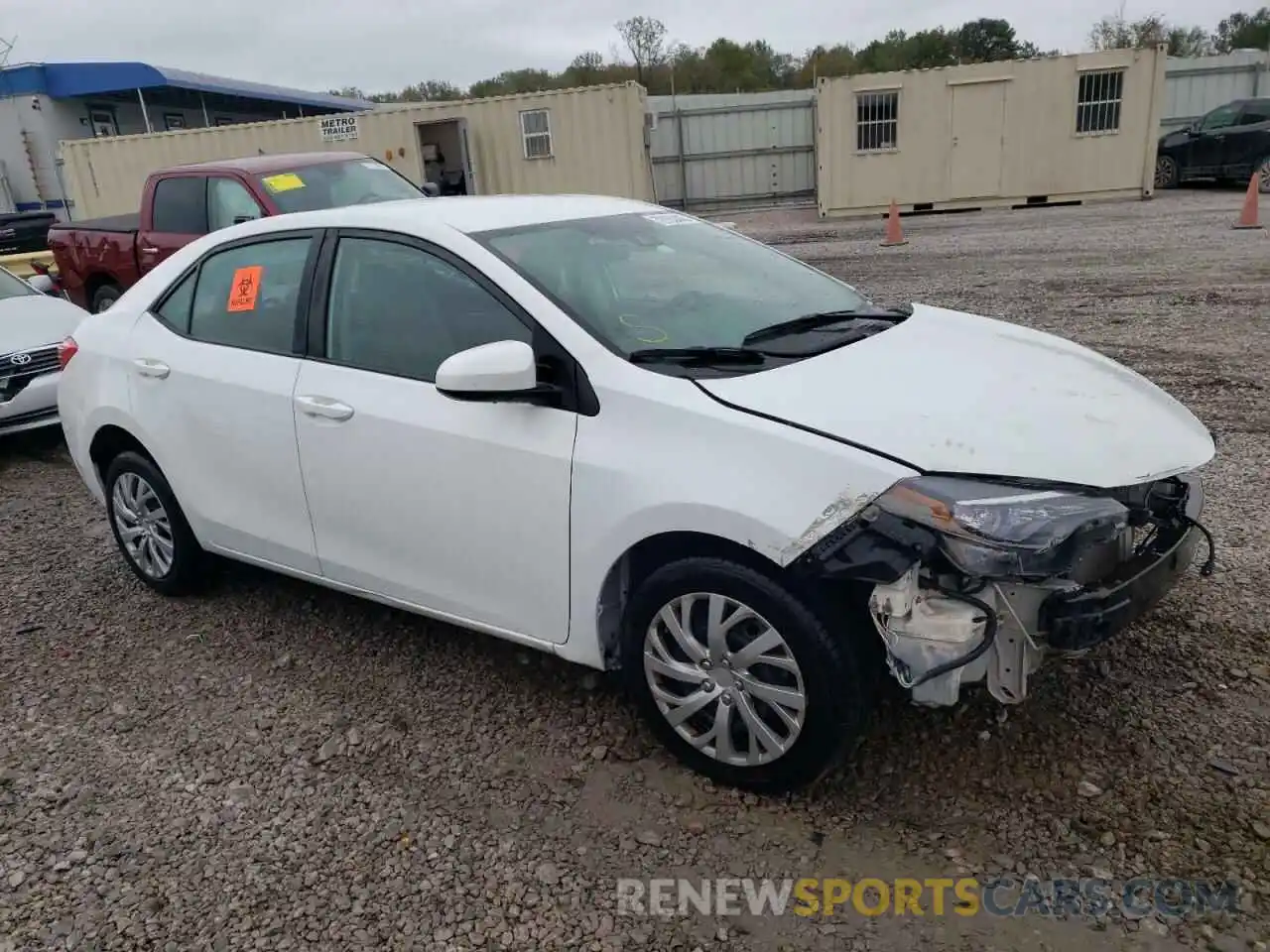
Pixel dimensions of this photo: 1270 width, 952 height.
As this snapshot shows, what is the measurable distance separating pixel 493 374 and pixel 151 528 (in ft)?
7.71

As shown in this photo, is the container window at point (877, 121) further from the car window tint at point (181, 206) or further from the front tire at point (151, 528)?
the front tire at point (151, 528)

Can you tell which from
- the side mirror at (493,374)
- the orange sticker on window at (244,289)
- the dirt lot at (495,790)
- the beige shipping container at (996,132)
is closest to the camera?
the dirt lot at (495,790)

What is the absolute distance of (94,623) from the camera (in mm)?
4215

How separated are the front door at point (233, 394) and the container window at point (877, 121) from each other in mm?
17219

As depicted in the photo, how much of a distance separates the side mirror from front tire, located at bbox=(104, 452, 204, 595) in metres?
1.95

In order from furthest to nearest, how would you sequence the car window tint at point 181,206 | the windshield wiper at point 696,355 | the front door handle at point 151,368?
the car window tint at point 181,206, the front door handle at point 151,368, the windshield wiper at point 696,355

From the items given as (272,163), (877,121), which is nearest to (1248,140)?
(877,121)

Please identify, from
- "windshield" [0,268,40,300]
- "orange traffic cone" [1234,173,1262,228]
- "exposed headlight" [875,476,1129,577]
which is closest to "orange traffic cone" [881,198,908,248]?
"orange traffic cone" [1234,173,1262,228]

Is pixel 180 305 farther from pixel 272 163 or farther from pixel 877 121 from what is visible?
pixel 877 121

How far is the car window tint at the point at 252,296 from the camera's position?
12.0 ft

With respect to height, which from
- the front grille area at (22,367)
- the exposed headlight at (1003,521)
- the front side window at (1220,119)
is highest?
the front side window at (1220,119)

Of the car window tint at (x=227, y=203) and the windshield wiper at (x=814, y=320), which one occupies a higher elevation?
the car window tint at (x=227, y=203)

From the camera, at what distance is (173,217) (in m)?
8.81

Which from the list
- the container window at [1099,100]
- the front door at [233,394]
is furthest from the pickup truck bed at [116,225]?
the container window at [1099,100]
